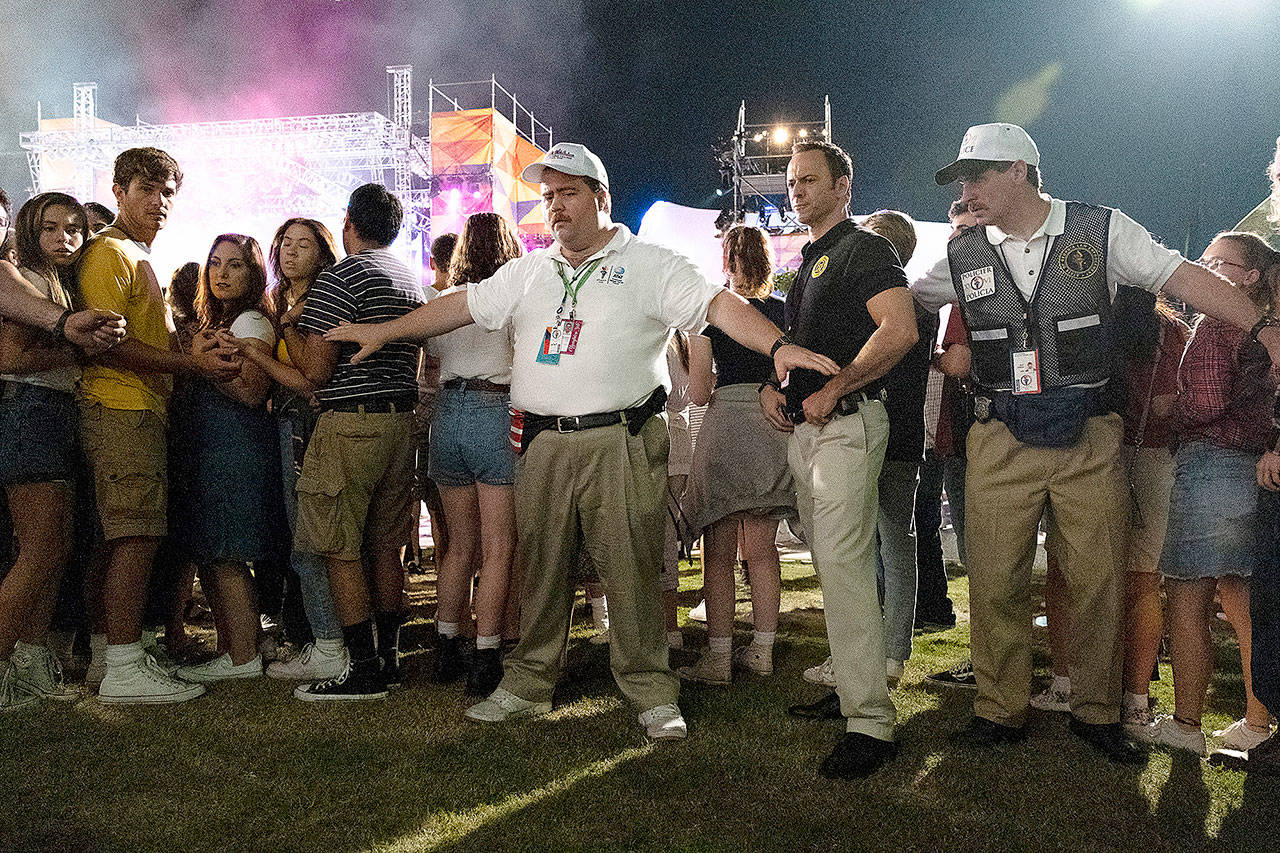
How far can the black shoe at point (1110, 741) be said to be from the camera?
267 centimetres

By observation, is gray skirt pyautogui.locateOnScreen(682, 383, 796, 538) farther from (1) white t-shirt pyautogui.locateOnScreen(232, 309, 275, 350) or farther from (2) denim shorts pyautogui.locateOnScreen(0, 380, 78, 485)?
(2) denim shorts pyautogui.locateOnScreen(0, 380, 78, 485)

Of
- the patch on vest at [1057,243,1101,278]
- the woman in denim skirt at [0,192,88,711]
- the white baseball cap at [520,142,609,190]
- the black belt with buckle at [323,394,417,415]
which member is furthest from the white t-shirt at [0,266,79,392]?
the patch on vest at [1057,243,1101,278]

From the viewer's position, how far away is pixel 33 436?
3059 mm

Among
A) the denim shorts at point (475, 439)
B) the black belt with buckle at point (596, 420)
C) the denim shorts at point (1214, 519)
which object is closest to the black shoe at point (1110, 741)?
the denim shorts at point (1214, 519)

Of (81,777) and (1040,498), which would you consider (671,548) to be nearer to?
(1040,498)

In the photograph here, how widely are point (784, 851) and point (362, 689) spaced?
180cm

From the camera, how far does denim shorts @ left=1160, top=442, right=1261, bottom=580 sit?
2.76 metres

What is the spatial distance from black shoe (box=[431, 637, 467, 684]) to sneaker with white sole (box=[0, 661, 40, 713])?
1397mm

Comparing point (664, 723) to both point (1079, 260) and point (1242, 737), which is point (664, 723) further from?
point (1079, 260)

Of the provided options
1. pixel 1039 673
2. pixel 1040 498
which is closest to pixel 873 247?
pixel 1040 498

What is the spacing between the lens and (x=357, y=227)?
335cm

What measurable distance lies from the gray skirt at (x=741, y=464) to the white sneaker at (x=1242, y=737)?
1.66 metres

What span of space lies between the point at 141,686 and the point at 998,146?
3.44 metres

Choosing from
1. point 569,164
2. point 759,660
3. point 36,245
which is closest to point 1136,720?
point 759,660
